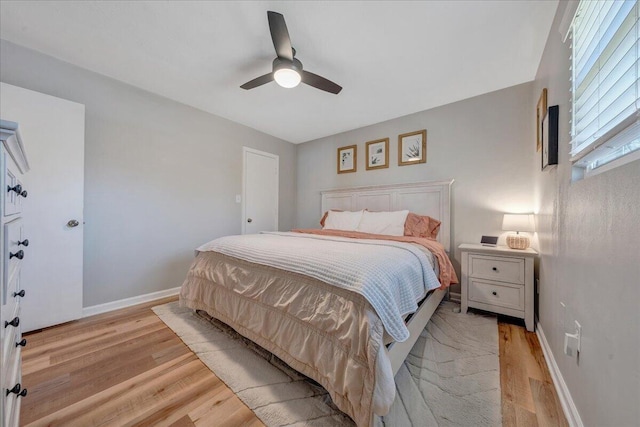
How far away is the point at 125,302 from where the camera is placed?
2.45 m

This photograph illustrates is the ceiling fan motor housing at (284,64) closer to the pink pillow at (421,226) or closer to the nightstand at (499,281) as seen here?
the pink pillow at (421,226)

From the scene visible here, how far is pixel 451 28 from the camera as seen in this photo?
1683mm

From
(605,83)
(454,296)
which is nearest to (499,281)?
(454,296)

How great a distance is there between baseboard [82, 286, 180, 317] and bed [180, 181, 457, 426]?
76cm

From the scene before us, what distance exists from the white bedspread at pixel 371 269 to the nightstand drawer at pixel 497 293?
2.51 feet

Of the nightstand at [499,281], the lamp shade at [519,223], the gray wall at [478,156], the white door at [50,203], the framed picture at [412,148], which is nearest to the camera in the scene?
the white door at [50,203]

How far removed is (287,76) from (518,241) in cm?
252

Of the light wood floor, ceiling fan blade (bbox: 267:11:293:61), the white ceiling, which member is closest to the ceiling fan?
ceiling fan blade (bbox: 267:11:293:61)

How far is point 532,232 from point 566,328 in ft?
4.28

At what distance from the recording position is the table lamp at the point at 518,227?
85.3 inches

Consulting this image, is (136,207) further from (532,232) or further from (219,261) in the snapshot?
(532,232)

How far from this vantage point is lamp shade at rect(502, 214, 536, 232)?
7.08ft

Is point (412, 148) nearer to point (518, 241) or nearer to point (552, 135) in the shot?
point (518, 241)

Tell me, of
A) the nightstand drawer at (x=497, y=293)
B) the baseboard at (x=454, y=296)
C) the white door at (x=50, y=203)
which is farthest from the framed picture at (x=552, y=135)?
the white door at (x=50, y=203)
